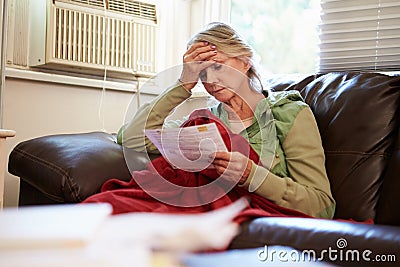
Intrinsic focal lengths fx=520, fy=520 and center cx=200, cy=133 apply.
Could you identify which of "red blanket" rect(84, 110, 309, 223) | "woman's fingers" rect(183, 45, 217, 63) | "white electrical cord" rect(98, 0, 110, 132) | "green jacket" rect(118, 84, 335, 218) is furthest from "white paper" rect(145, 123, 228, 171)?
"white electrical cord" rect(98, 0, 110, 132)

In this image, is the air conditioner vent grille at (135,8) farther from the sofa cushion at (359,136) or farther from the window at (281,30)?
the sofa cushion at (359,136)

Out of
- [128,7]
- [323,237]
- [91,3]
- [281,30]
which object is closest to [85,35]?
[91,3]

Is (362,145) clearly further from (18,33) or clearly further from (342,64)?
(18,33)

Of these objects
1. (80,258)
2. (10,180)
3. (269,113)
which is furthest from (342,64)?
(80,258)

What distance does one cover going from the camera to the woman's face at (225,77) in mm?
1650

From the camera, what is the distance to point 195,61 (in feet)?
5.49

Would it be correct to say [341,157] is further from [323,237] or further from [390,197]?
[323,237]

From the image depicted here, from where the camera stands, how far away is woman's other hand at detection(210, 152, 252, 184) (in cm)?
139

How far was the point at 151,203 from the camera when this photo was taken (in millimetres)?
1413

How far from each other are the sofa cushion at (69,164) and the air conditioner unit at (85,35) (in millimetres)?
583

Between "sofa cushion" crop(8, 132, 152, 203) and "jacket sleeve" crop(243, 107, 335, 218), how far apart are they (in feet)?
1.37

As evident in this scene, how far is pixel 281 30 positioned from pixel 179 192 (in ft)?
4.13

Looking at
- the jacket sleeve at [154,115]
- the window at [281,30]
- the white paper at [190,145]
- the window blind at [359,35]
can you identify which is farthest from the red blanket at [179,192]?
the window at [281,30]

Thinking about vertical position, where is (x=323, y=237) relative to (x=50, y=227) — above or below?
below
